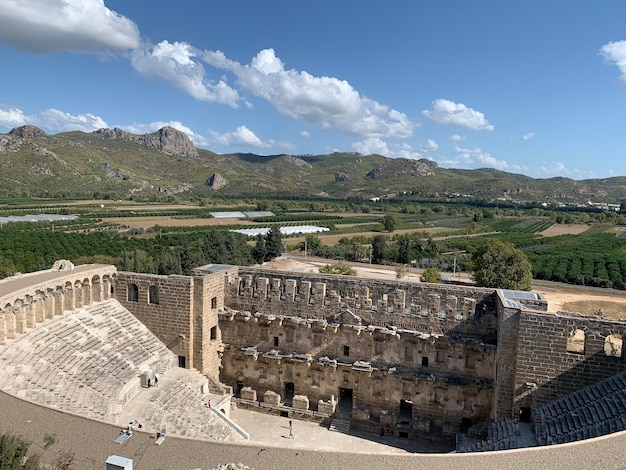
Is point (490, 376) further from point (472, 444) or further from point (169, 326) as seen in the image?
point (169, 326)

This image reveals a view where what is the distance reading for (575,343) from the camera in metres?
24.4

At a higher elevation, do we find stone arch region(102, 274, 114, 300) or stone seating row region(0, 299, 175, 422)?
stone arch region(102, 274, 114, 300)

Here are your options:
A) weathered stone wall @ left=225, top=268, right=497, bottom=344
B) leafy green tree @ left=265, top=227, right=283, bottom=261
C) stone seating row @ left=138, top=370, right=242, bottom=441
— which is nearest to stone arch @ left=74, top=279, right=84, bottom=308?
stone seating row @ left=138, top=370, right=242, bottom=441

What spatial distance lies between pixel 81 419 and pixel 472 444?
12.9 metres

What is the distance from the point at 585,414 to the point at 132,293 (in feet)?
61.0

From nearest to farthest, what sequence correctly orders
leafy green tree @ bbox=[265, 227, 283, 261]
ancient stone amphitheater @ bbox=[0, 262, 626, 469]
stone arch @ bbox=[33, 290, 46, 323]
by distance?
ancient stone amphitheater @ bbox=[0, 262, 626, 469] → stone arch @ bbox=[33, 290, 46, 323] → leafy green tree @ bbox=[265, 227, 283, 261]

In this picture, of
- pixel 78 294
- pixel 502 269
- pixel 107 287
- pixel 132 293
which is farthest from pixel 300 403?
pixel 502 269

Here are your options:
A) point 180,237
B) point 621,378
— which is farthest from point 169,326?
point 180,237

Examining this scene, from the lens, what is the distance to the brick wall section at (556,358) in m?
15.7

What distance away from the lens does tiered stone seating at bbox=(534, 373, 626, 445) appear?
12.5m

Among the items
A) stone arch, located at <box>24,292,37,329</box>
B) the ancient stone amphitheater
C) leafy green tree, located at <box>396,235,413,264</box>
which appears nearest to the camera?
the ancient stone amphitheater

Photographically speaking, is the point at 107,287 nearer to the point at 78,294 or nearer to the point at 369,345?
the point at 78,294

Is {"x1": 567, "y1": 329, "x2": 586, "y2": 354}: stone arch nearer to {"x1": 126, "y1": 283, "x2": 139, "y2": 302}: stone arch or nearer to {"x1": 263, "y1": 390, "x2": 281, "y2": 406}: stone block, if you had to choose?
{"x1": 263, "y1": 390, "x2": 281, "y2": 406}: stone block

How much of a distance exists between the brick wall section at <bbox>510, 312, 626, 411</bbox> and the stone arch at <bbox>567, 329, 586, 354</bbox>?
0.19m
